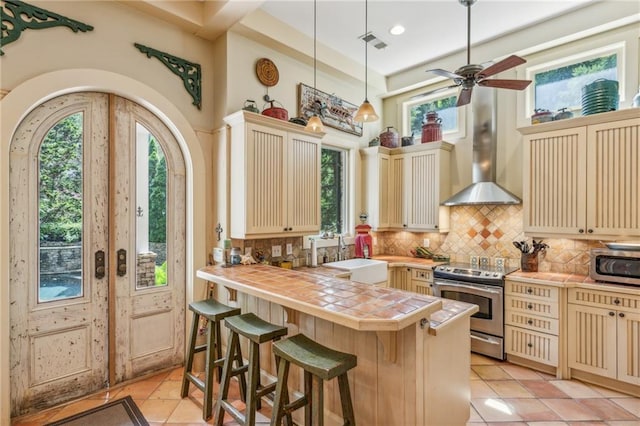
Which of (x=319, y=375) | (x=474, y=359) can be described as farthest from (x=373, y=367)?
(x=474, y=359)

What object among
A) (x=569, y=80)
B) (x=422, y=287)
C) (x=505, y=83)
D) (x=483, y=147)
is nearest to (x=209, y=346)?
(x=422, y=287)

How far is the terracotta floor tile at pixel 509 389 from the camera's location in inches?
107

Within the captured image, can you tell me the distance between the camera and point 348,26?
139 inches

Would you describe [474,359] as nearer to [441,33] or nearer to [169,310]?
[169,310]

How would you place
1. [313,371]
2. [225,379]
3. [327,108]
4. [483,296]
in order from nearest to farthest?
[313,371] < [225,379] < [483,296] < [327,108]

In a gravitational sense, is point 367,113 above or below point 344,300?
above

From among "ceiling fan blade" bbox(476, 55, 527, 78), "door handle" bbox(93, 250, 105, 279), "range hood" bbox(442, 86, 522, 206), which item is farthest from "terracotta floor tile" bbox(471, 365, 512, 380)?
"door handle" bbox(93, 250, 105, 279)

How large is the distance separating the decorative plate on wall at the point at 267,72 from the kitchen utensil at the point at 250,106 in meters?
0.30

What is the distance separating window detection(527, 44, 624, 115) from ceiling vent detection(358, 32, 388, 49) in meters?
1.75

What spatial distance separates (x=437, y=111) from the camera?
182 inches

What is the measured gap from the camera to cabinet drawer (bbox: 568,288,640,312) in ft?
8.85

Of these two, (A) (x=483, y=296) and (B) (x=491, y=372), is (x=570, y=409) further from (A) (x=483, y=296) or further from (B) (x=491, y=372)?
(A) (x=483, y=296)

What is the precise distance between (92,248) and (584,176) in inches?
177

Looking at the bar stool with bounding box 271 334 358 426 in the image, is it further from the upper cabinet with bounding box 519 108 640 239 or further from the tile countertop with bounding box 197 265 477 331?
the upper cabinet with bounding box 519 108 640 239
